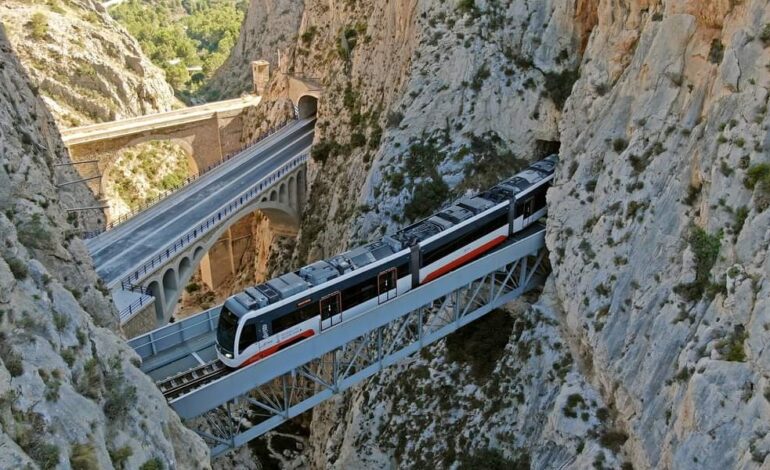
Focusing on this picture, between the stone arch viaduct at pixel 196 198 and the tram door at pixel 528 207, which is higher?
the tram door at pixel 528 207

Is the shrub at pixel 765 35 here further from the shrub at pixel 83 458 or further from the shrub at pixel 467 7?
the shrub at pixel 83 458

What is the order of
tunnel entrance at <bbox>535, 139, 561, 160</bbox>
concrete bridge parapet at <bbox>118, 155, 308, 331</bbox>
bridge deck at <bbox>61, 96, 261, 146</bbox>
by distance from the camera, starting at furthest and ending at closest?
bridge deck at <bbox>61, 96, 261, 146</bbox> → concrete bridge parapet at <bbox>118, 155, 308, 331</bbox> → tunnel entrance at <bbox>535, 139, 561, 160</bbox>

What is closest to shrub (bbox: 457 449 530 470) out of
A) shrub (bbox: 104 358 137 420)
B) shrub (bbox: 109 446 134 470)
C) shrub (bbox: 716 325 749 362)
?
shrub (bbox: 716 325 749 362)

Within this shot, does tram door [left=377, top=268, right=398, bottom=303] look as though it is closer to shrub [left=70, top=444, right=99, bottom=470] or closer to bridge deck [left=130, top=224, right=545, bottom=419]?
bridge deck [left=130, top=224, right=545, bottom=419]

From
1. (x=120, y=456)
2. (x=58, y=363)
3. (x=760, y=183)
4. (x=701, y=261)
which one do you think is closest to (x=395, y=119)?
(x=701, y=261)

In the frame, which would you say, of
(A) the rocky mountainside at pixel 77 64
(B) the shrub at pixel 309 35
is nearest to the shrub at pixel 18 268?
(B) the shrub at pixel 309 35
